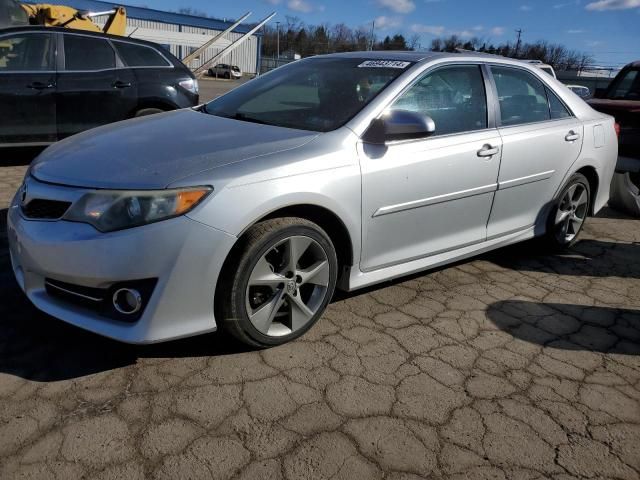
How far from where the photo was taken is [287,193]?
253 centimetres

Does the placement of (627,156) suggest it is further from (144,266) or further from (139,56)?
(139,56)

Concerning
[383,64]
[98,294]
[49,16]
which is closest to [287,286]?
[98,294]

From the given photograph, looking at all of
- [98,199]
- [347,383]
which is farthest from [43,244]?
[347,383]

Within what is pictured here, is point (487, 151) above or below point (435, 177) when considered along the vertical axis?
above

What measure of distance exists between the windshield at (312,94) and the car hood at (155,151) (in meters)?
0.20

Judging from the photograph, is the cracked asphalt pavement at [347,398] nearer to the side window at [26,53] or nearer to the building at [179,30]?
the side window at [26,53]

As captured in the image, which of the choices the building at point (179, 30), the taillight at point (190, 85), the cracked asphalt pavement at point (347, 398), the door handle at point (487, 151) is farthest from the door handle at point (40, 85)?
the building at point (179, 30)

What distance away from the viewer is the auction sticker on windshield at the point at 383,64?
3.33 m

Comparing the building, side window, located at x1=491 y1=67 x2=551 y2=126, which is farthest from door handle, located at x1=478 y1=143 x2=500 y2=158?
the building

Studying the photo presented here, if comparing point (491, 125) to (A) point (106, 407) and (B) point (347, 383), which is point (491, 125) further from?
(A) point (106, 407)

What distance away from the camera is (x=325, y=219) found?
9.28 ft

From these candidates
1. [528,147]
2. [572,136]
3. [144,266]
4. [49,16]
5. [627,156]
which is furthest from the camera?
[49,16]

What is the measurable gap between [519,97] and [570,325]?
5.53 ft

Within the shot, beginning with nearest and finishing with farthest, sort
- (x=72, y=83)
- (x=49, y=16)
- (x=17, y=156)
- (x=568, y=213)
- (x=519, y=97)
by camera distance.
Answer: (x=519, y=97) < (x=568, y=213) < (x=72, y=83) < (x=17, y=156) < (x=49, y=16)
